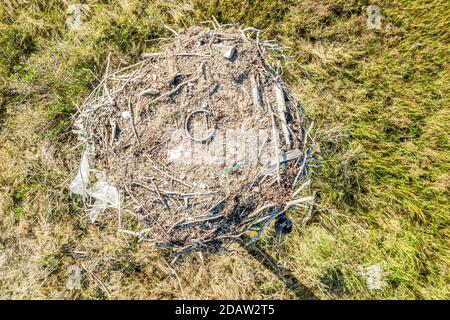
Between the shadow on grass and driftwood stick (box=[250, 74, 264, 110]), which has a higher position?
driftwood stick (box=[250, 74, 264, 110])

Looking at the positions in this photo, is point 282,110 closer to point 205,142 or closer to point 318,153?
point 205,142

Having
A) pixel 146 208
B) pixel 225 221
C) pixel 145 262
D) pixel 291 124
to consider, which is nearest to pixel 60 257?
pixel 145 262

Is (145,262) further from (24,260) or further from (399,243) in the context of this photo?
(399,243)

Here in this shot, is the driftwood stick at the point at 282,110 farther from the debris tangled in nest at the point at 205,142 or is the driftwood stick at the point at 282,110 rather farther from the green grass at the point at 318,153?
the green grass at the point at 318,153

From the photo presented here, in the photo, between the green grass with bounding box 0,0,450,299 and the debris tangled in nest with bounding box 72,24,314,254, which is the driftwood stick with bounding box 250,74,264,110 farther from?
the green grass with bounding box 0,0,450,299

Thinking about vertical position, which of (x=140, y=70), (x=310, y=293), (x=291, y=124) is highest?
(x=140, y=70)

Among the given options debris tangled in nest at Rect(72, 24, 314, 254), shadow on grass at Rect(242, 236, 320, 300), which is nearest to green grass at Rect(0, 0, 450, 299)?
shadow on grass at Rect(242, 236, 320, 300)

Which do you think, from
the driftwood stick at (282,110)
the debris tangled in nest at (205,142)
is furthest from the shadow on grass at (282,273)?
the driftwood stick at (282,110)
